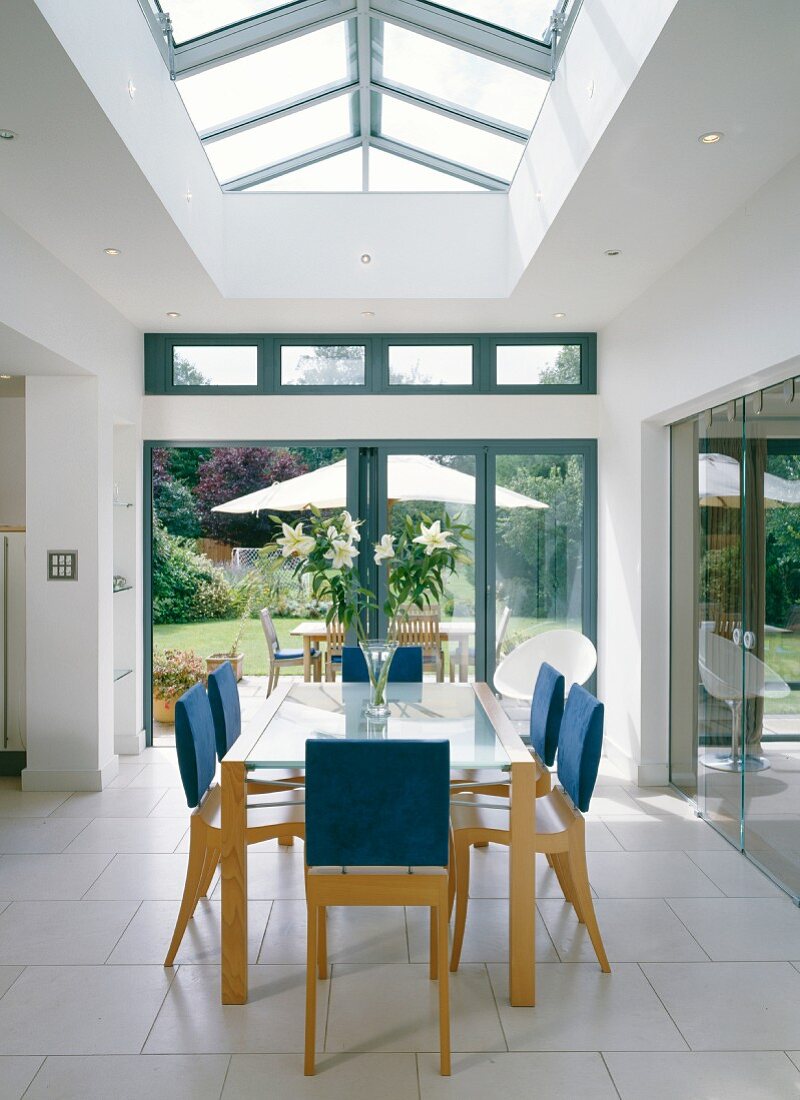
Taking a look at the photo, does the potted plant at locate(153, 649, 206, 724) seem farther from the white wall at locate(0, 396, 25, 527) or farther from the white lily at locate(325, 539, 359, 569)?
the white lily at locate(325, 539, 359, 569)

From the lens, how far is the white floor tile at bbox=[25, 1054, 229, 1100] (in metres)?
2.35

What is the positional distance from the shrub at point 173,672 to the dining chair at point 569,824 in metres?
3.91

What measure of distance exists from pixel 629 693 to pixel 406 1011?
315cm

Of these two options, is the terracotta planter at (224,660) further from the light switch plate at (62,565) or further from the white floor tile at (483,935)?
the white floor tile at (483,935)

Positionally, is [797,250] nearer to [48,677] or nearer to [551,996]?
[551,996]

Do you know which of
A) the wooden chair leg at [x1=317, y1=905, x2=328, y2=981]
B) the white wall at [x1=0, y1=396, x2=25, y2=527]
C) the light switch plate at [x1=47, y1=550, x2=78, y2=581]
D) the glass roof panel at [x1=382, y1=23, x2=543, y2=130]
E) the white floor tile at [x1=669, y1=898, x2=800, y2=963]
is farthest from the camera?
the white wall at [x1=0, y1=396, x2=25, y2=527]

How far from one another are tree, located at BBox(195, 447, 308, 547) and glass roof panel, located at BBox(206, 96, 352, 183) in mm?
1960

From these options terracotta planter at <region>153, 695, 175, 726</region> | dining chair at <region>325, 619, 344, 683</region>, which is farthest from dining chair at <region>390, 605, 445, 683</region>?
terracotta planter at <region>153, 695, 175, 726</region>

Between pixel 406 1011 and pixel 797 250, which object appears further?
pixel 797 250

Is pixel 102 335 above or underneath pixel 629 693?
above

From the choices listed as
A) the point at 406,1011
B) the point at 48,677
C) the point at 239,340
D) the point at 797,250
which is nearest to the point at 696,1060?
the point at 406,1011

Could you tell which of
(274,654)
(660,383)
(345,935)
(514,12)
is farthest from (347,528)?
(274,654)

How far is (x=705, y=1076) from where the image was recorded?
243 centimetres

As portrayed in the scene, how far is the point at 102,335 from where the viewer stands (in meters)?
5.27
